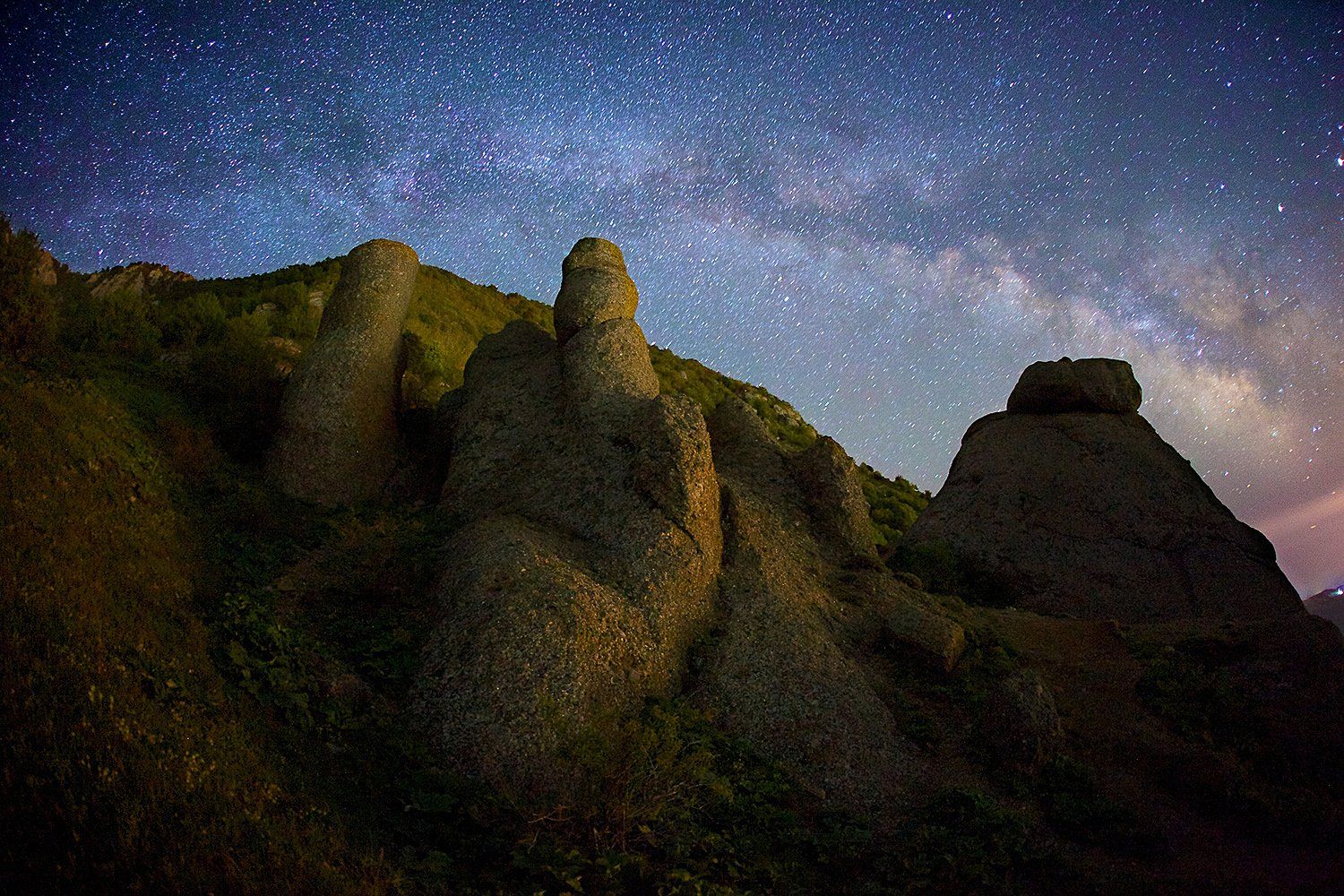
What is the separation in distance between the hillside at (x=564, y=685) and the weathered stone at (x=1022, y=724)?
4 cm

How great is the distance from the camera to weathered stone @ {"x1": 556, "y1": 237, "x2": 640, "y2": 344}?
1348 centimetres

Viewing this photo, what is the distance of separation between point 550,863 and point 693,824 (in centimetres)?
138

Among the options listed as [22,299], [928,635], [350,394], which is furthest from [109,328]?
[928,635]

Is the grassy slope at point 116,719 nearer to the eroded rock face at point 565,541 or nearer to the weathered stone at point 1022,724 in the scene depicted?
the eroded rock face at point 565,541

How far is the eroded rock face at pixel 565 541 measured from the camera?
6.54 m

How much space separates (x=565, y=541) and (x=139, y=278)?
98.3 feet

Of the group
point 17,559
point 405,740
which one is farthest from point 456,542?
point 17,559

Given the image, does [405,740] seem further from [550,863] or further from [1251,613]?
[1251,613]

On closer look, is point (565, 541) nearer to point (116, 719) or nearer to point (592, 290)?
point (116, 719)

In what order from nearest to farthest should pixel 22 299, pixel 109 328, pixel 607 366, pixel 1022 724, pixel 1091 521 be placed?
pixel 1022 724
pixel 22 299
pixel 607 366
pixel 109 328
pixel 1091 521

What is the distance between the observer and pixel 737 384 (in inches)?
1567

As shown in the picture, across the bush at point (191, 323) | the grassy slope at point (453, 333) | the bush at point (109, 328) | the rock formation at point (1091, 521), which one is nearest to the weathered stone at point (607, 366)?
the grassy slope at point (453, 333)

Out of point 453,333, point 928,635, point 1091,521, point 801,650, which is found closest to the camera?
point 801,650

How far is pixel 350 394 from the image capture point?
12.4 metres
